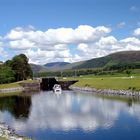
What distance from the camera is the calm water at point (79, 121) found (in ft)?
220

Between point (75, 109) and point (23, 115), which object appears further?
point (75, 109)

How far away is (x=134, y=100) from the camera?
382 ft

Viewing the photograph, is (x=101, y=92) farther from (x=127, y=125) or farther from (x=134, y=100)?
(x=127, y=125)

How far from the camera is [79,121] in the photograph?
81.4m

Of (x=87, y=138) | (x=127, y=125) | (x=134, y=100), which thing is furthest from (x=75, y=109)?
(x=87, y=138)

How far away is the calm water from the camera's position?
6712 centimetres

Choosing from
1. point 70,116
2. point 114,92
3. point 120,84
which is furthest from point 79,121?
point 120,84

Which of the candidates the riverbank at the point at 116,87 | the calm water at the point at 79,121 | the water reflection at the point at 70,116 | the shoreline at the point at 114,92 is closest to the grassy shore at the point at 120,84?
the riverbank at the point at 116,87

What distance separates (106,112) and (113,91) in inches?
2228

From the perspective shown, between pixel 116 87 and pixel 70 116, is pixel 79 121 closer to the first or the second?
pixel 70 116

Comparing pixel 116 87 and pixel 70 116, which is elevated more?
pixel 116 87

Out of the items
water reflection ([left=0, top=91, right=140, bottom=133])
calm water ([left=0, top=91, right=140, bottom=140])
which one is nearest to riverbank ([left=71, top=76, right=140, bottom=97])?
calm water ([left=0, top=91, right=140, bottom=140])

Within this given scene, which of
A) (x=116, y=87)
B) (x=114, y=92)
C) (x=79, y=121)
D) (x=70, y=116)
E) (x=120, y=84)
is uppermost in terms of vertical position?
(x=120, y=84)

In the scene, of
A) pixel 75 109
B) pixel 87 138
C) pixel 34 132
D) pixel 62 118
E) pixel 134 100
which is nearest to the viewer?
pixel 87 138
